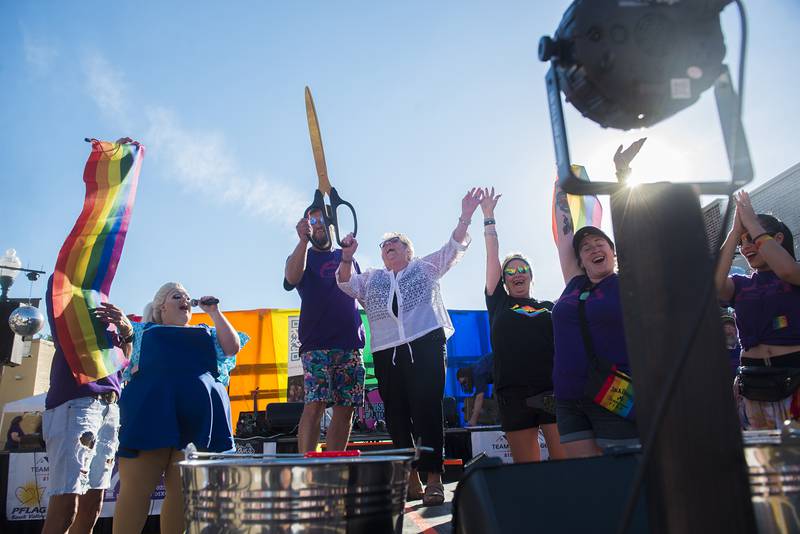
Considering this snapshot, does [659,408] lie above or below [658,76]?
below

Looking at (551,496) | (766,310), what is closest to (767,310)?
(766,310)

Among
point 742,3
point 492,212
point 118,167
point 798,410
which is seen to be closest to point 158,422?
point 118,167

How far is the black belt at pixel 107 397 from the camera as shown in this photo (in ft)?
10.7

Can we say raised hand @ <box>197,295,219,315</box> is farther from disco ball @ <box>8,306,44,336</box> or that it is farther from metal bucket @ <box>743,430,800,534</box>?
disco ball @ <box>8,306,44,336</box>

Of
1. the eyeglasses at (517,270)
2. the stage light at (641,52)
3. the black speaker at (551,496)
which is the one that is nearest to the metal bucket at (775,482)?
the black speaker at (551,496)

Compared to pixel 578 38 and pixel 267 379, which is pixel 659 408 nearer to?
pixel 578 38

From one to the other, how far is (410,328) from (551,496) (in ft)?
8.01

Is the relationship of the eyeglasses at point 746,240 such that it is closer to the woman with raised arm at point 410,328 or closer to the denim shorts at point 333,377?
the woman with raised arm at point 410,328

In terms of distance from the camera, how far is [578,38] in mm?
1047

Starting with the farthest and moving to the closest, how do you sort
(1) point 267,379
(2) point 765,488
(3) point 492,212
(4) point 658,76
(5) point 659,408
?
(1) point 267,379 → (3) point 492,212 → (2) point 765,488 → (4) point 658,76 → (5) point 659,408

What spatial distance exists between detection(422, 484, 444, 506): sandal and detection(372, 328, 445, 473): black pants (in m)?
0.27

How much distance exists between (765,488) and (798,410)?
1.90m

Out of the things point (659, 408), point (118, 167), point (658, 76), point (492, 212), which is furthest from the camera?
point (118, 167)

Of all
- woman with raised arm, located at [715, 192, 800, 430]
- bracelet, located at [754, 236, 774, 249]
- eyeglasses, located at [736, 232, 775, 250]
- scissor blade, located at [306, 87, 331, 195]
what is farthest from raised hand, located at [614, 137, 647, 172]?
scissor blade, located at [306, 87, 331, 195]
